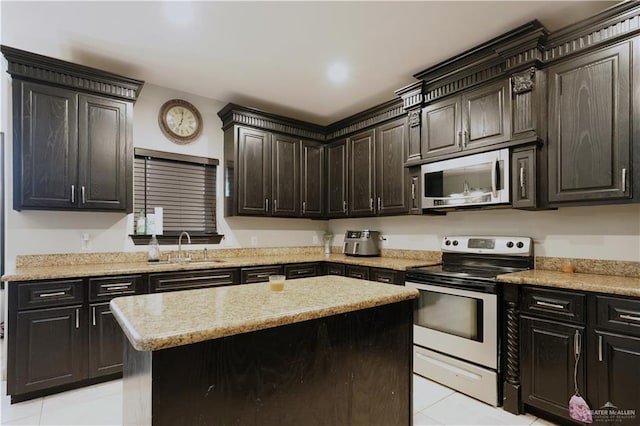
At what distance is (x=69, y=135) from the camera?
2.81m

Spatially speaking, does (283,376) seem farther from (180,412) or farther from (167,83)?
(167,83)

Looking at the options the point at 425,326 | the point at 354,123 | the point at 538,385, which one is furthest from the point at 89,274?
the point at 538,385

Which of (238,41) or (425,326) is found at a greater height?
(238,41)

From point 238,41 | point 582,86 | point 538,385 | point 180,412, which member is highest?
point 238,41

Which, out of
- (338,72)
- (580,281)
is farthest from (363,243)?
(580,281)

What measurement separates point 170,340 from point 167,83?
3183 mm

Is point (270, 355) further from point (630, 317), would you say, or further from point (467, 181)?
point (467, 181)

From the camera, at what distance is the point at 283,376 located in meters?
1.37

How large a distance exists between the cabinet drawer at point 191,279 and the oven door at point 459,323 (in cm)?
171

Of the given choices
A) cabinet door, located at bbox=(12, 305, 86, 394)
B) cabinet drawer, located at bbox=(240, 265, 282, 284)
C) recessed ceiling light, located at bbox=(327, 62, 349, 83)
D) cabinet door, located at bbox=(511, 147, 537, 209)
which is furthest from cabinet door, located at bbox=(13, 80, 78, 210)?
cabinet door, located at bbox=(511, 147, 537, 209)

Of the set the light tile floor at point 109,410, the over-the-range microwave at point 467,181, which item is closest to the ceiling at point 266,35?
the over-the-range microwave at point 467,181

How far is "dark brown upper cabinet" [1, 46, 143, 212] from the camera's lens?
2.64 meters

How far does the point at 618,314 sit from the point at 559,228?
2.93 ft

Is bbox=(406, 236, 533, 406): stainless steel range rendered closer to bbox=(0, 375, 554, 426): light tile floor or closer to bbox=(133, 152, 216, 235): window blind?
bbox=(0, 375, 554, 426): light tile floor
